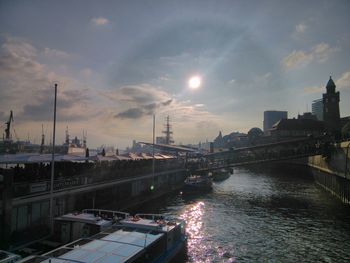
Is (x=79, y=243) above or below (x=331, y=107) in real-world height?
below

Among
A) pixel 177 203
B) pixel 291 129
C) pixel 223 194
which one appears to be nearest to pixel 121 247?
pixel 177 203

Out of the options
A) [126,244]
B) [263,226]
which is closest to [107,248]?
[126,244]

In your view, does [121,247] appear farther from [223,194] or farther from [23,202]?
[223,194]

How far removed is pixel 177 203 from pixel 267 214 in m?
16.8

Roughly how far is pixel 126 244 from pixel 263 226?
25.1 m

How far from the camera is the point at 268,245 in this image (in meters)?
33.2

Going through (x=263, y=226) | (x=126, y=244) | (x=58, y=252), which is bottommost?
(x=263, y=226)

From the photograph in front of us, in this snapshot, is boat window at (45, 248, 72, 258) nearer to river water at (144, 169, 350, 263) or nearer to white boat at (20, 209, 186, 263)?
white boat at (20, 209, 186, 263)

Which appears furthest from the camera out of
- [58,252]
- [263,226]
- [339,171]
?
[339,171]

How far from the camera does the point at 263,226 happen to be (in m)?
41.0

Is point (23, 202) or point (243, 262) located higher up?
point (23, 202)

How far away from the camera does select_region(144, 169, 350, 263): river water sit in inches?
1206

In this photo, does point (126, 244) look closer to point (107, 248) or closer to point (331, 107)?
point (107, 248)

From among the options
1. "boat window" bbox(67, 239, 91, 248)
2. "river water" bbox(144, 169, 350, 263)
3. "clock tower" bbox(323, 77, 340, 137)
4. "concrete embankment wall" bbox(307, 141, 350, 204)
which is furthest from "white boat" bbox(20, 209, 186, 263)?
"clock tower" bbox(323, 77, 340, 137)
